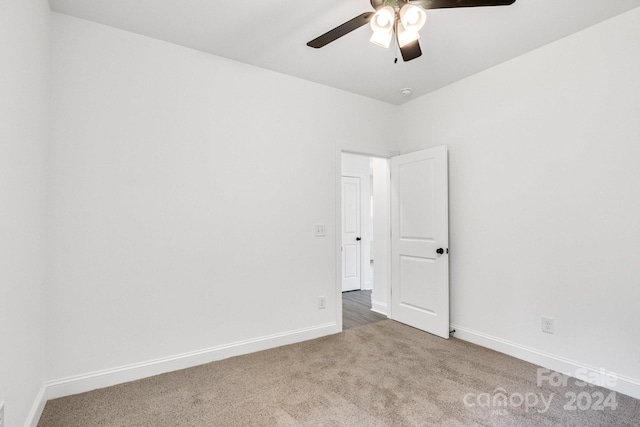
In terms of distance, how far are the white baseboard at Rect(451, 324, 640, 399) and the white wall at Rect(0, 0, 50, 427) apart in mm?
3396

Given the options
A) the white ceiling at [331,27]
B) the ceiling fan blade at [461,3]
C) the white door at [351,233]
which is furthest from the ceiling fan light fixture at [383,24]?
the white door at [351,233]

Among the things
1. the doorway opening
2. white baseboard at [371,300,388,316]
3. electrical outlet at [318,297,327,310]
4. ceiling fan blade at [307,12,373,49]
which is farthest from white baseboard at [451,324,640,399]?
ceiling fan blade at [307,12,373,49]

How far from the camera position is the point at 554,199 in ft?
8.42

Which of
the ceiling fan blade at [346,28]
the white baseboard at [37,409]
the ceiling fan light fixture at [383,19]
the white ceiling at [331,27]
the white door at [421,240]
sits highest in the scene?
the white ceiling at [331,27]

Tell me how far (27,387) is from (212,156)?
6.26 feet

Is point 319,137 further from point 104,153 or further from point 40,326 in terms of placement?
point 40,326

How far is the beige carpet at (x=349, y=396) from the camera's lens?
6.23 feet

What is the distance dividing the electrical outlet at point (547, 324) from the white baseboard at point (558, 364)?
0.19 m

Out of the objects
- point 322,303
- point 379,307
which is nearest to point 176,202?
point 322,303

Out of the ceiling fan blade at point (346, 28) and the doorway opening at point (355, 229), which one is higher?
the ceiling fan blade at point (346, 28)

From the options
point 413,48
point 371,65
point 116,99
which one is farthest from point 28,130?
point 371,65

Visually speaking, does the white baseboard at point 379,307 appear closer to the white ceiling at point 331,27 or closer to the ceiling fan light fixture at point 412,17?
the white ceiling at point 331,27

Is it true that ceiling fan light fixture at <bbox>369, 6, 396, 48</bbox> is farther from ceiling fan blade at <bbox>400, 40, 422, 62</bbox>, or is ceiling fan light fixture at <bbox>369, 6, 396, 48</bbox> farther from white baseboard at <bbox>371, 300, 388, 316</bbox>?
white baseboard at <bbox>371, 300, 388, 316</bbox>

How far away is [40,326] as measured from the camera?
200cm
